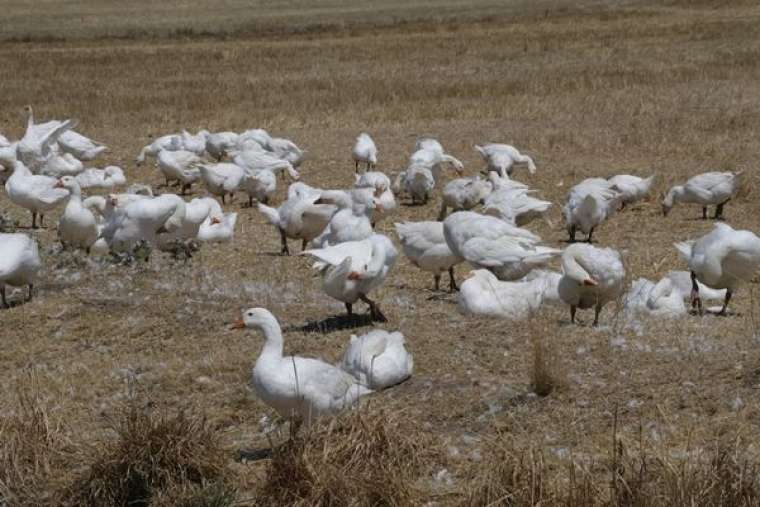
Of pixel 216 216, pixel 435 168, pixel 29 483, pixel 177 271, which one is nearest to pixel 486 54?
pixel 435 168

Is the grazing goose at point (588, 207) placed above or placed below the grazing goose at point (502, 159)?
above

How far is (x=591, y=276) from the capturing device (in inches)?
362

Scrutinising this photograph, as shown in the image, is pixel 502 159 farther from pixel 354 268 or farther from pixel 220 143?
pixel 354 268

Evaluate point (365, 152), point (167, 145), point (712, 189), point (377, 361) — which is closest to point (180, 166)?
point (167, 145)

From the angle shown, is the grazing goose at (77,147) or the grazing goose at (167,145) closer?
the grazing goose at (167,145)

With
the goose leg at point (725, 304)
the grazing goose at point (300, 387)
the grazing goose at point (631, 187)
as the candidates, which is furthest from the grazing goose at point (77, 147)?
the grazing goose at point (300, 387)

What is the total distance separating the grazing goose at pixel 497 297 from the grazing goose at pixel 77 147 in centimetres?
1064

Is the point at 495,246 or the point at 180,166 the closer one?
A: the point at 495,246

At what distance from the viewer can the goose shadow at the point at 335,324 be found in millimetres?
9273

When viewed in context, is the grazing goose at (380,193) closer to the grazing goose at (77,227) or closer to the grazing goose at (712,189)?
the grazing goose at (77,227)

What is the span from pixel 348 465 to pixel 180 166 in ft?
36.1

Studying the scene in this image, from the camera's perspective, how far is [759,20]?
131ft

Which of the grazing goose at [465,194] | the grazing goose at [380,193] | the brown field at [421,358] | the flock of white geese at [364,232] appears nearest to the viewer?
the brown field at [421,358]

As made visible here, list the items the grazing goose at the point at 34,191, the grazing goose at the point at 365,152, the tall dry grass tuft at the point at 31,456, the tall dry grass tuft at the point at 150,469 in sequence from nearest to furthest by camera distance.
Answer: the tall dry grass tuft at the point at 150,469 < the tall dry grass tuft at the point at 31,456 < the grazing goose at the point at 34,191 < the grazing goose at the point at 365,152
